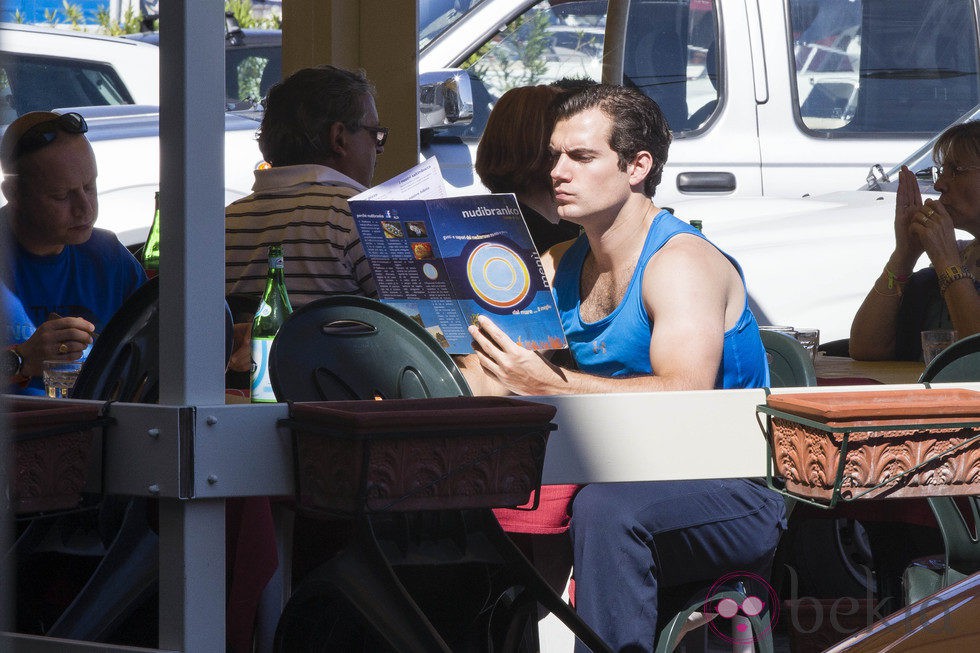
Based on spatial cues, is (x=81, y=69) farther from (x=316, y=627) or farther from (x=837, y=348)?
(x=316, y=627)

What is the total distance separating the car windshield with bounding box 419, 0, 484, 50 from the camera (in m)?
5.41

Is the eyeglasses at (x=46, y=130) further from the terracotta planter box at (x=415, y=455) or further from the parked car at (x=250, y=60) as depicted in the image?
the parked car at (x=250, y=60)

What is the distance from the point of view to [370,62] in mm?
4387

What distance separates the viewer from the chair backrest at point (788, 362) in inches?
121

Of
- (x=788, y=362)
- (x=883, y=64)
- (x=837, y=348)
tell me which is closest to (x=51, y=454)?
(x=788, y=362)

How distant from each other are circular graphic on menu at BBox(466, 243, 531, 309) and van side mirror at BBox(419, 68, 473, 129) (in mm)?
2536

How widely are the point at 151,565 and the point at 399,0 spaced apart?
2.79 m

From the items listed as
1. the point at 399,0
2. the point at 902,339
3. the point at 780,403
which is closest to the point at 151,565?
the point at 780,403

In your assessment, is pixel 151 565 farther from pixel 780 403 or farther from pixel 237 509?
pixel 780 403

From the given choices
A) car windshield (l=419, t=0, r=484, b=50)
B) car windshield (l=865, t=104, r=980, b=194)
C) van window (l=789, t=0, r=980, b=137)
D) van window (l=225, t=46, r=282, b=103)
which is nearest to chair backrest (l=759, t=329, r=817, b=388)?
car windshield (l=865, t=104, r=980, b=194)

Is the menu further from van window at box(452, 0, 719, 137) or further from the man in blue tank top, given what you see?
van window at box(452, 0, 719, 137)

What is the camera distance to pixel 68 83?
589cm

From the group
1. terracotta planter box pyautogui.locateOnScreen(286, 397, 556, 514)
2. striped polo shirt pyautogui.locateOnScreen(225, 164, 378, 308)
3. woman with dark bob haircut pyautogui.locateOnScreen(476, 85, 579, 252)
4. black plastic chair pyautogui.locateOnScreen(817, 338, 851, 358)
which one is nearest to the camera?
terracotta planter box pyautogui.locateOnScreen(286, 397, 556, 514)

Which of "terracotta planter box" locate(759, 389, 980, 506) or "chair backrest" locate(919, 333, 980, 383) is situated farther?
"chair backrest" locate(919, 333, 980, 383)
